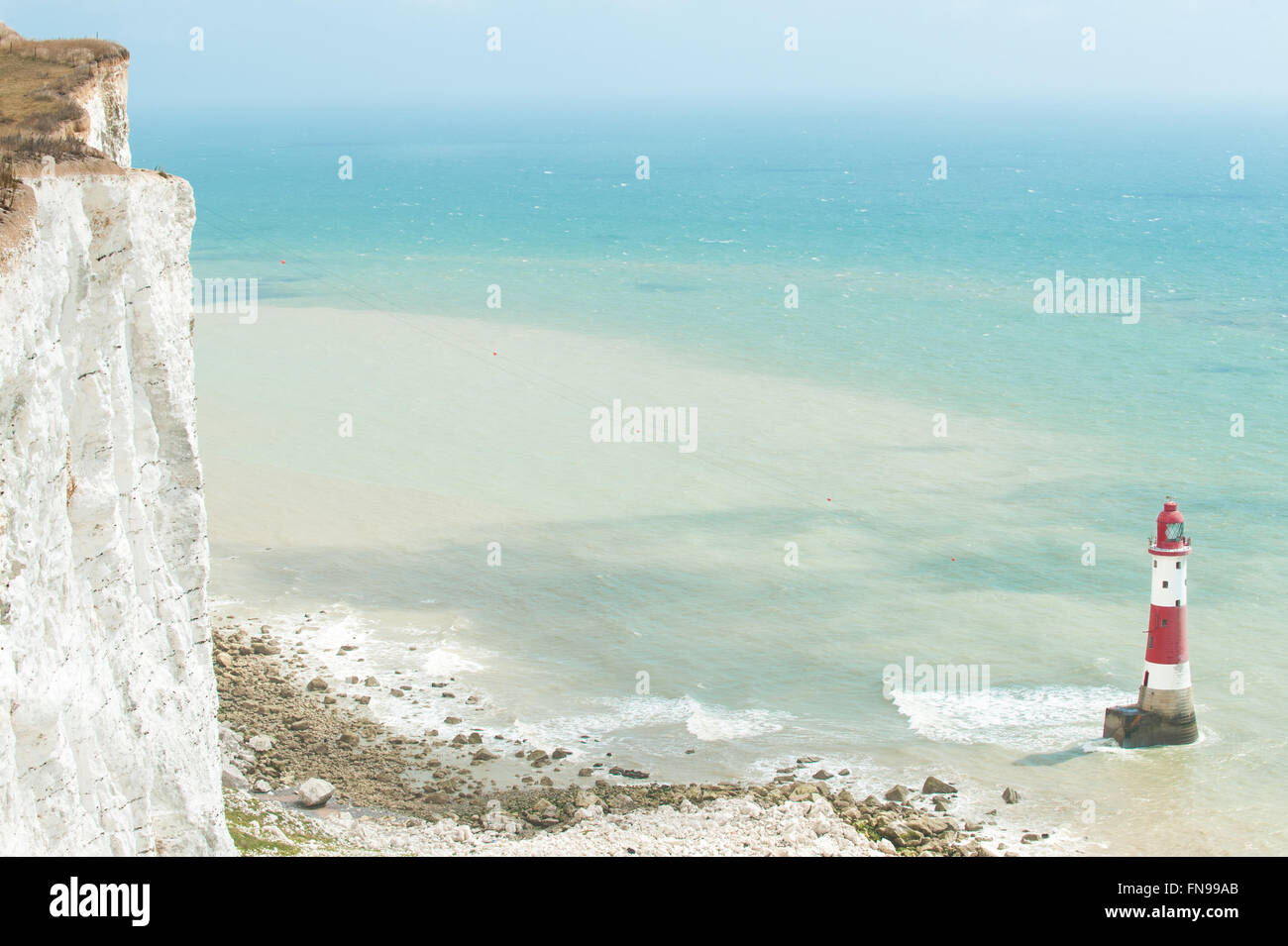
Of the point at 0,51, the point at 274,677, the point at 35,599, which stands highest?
the point at 0,51

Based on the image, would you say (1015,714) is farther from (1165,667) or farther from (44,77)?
(44,77)

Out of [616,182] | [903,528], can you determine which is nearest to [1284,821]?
[903,528]

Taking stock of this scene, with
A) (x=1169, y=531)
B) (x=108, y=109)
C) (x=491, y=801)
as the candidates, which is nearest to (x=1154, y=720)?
(x=1169, y=531)

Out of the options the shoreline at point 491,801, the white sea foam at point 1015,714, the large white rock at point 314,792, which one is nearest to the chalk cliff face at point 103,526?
the shoreline at point 491,801

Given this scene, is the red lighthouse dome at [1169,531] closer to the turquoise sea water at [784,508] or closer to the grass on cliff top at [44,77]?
the turquoise sea water at [784,508]

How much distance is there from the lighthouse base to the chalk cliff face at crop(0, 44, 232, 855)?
63.0 feet

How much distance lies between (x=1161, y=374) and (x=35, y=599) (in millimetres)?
62579

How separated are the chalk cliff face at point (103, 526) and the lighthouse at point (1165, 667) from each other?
19.2m

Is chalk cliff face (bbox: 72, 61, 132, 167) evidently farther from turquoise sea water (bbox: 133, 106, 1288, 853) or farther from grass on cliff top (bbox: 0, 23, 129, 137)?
turquoise sea water (bbox: 133, 106, 1288, 853)

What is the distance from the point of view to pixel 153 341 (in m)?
18.7

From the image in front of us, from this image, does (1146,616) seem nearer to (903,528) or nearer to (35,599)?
(903,528)

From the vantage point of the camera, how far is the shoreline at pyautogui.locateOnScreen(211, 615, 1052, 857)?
931 inches

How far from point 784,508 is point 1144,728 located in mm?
17918

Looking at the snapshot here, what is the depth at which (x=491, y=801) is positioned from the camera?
26.0 meters
